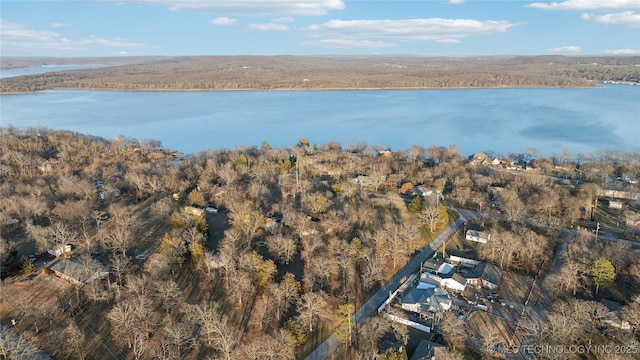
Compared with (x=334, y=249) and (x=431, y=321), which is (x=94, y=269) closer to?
(x=334, y=249)

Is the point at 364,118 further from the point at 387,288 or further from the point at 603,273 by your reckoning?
the point at 603,273

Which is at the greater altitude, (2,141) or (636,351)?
(2,141)

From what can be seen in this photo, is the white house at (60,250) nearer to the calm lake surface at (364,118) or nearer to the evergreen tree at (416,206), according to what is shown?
the evergreen tree at (416,206)

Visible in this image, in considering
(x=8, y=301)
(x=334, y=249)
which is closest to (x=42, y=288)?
(x=8, y=301)

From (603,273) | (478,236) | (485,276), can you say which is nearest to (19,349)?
(485,276)

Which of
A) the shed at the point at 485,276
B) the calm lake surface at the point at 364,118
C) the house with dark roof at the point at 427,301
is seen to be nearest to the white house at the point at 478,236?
the shed at the point at 485,276
